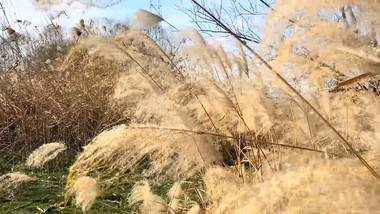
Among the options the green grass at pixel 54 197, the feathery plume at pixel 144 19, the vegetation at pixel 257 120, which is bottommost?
the green grass at pixel 54 197

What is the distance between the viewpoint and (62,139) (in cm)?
451

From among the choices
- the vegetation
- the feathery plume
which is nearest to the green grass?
the vegetation

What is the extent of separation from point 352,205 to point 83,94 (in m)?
4.18

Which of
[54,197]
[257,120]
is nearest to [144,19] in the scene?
[257,120]

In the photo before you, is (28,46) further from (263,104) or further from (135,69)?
(263,104)

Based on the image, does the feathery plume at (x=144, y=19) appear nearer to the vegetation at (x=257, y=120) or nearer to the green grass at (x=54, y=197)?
the vegetation at (x=257, y=120)

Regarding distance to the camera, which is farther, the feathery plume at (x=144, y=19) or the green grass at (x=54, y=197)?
the green grass at (x=54, y=197)

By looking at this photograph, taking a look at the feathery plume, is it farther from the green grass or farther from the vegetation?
the green grass

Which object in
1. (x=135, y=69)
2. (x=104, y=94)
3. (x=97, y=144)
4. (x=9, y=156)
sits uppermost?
(x=135, y=69)

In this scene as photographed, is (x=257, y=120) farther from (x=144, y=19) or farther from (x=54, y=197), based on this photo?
(x=54, y=197)

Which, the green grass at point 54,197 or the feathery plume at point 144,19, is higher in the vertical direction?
the feathery plume at point 144,19

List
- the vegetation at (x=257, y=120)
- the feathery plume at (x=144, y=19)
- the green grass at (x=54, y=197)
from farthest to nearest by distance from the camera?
1. the green grass at (x=54, y=197)
2. the feathery plume at (x=144, y=19)
3. the vegetation at (x=257, y=120)

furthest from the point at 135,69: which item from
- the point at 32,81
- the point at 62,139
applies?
the point at 32,81

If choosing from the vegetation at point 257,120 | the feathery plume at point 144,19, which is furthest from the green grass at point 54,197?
the feathery plume at point 144,19
